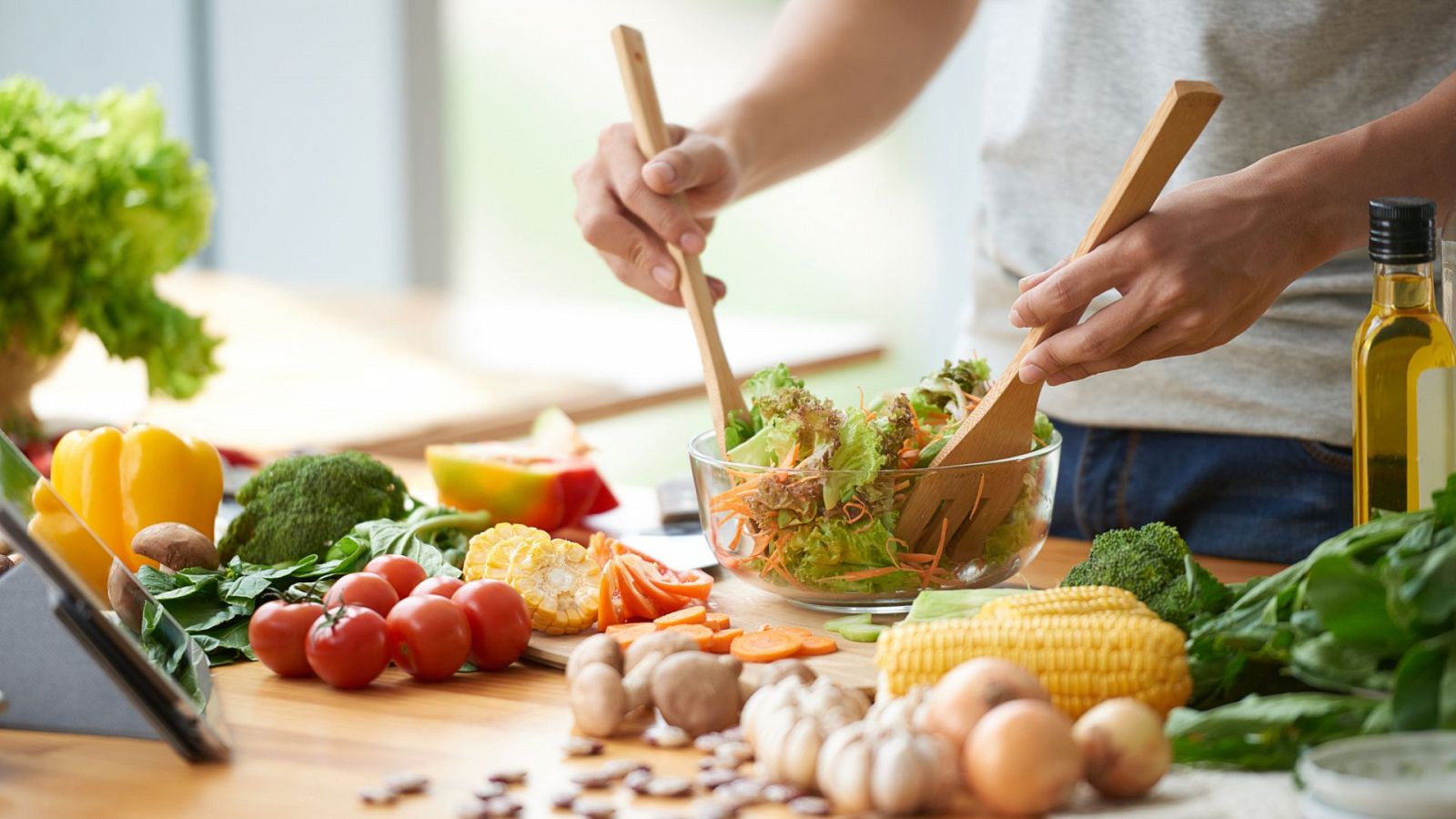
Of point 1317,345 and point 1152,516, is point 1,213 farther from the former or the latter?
point 1317,345

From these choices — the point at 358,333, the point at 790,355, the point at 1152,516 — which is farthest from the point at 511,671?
the point at 358,333

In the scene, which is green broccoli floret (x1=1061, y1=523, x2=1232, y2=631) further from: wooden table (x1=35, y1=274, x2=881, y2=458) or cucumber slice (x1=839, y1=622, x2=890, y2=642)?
wooden table (x1=35, y1=274, x2=881, y2=458)

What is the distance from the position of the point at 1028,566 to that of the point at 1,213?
1.45 metres

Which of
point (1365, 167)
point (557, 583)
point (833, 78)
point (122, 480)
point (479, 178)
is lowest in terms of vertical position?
point (557, 583)

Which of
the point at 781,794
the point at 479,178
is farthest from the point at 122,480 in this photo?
the point at 479,178

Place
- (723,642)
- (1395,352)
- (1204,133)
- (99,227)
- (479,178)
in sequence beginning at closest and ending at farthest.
Answer: 1. (1395,352)
2. (723,642)
3. (1204,133)
4. (99,227)
5. (479,178)

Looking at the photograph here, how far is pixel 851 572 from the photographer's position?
51.5 inches

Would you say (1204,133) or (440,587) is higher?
(1204,133)

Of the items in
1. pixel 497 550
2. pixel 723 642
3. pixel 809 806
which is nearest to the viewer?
pixel 809 806

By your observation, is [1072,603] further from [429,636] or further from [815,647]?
[429,636]

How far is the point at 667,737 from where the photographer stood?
1031 millimetres

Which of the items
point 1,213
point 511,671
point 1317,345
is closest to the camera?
point 511,671

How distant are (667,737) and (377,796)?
20cm

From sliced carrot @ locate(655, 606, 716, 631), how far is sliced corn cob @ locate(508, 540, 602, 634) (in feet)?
0.21
